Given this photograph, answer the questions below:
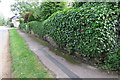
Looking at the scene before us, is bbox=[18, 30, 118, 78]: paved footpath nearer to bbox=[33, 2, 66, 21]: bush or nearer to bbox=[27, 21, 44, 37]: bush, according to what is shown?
bbox=[27, 21, 44, 37]: bush

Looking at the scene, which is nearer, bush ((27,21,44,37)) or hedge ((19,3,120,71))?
hedge ((19,3,120,71))

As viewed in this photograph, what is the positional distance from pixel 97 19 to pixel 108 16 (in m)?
0.39

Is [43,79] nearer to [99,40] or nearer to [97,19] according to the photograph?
[99,40]

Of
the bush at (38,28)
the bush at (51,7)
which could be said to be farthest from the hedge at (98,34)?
the bush at (38,28)

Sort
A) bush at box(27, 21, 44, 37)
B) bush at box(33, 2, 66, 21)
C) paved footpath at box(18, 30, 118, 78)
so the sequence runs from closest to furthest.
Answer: paved footpath at box(18, 30, 118, 78)
bush at box(33, 2, 66, 21)
bush at box(27, 21, 44, 37)

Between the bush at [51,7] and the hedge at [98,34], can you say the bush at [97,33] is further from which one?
the bush at [51,7]

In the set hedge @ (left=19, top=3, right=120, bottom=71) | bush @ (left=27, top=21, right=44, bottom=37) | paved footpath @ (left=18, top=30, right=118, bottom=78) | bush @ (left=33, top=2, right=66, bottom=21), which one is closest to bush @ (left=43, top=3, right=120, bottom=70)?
hedge @ (left=19, top=3, right=120, bottom=71)

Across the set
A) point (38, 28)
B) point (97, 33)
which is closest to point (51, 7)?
point (38, 28)

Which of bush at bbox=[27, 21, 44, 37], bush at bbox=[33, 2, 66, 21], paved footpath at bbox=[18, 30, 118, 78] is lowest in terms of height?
paved footpath at bbox=[18, 30, 118, 78]

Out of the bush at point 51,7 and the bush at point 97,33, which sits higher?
the bush at point 51,7

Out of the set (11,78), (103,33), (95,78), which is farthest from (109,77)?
(11,78)

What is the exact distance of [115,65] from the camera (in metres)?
3.21

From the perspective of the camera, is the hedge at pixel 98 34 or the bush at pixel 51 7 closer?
the hedge at pixel 98 34

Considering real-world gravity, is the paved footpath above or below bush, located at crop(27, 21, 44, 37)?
below
